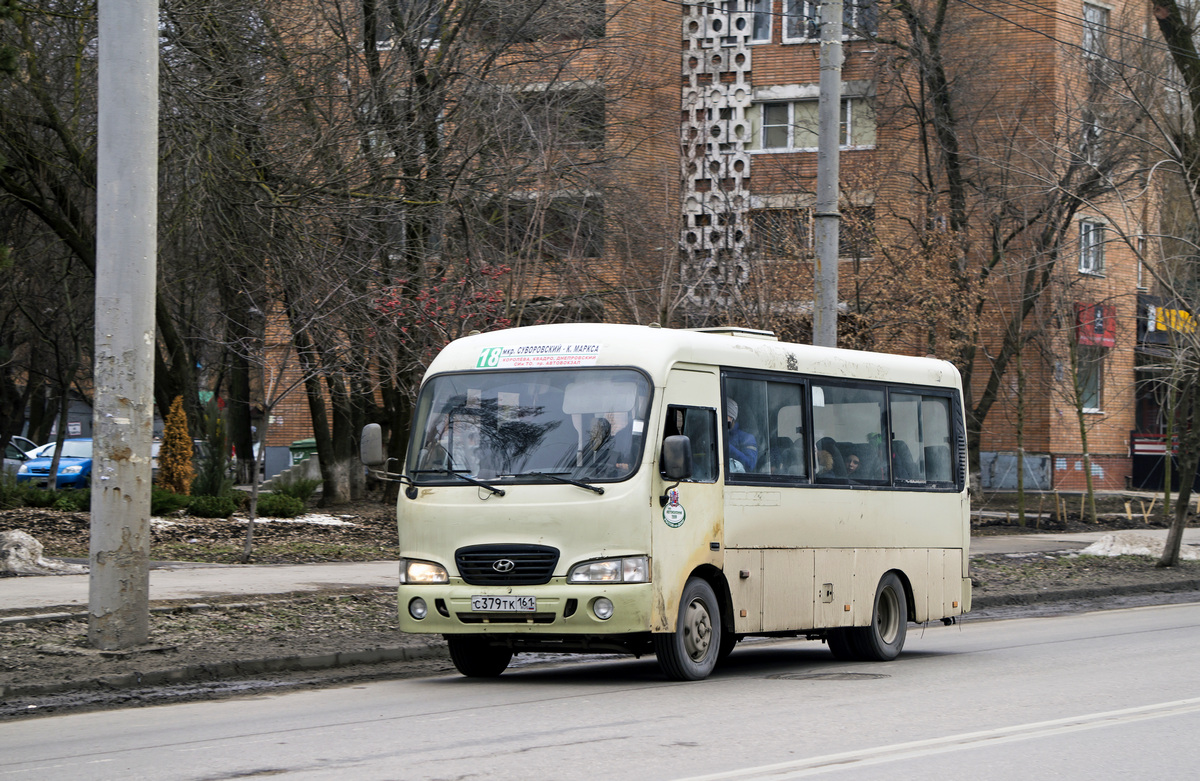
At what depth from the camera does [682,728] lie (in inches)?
332

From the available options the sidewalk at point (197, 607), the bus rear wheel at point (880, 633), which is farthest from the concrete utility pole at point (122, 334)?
the bus rear wheel at point (880, 633)

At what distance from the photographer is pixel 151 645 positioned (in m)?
11.7

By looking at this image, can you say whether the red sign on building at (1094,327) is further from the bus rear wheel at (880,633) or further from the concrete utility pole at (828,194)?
the bus rear wheel at (880,633)

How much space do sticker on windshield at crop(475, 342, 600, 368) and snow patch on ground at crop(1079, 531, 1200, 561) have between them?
17.1 meters

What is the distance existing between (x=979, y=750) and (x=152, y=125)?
8004mm

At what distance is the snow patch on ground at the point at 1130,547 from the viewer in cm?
2600

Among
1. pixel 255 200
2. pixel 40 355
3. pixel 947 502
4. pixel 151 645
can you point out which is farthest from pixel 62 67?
pixel 40 355

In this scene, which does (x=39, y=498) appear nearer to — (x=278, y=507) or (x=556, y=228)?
(x=278, y=507)

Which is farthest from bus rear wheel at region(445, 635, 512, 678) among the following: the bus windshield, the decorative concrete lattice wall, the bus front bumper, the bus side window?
the decorative concrete lattice wall

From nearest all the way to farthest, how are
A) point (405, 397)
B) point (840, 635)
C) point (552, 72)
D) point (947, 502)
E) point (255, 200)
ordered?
1. point (840, 635)
2. point (947, 502)
3. point (255, 200)
4. point (552, 72)
5. point (405, 397)

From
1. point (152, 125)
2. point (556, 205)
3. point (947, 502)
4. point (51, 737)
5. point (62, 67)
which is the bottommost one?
point (51, 737)

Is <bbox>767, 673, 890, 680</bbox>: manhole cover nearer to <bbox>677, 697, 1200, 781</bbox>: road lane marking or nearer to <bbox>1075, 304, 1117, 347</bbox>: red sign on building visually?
<bbox>677, 697, 1200, 781</bbox>: road lane marking

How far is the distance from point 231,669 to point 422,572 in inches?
71.2

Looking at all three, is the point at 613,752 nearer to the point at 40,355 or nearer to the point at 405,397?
the point at 405,397
